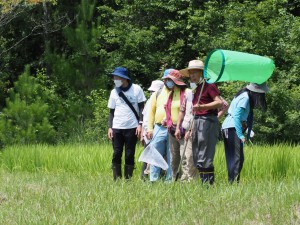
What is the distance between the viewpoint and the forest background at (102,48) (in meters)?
17.2

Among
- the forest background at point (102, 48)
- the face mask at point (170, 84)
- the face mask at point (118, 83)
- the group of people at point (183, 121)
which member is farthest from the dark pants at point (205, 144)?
the forest background at point (102, 48)

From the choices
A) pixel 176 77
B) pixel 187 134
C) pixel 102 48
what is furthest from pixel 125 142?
pixel 102 48

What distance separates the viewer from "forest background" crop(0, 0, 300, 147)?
1719 cm

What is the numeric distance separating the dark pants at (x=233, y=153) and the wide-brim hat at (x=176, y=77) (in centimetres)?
82

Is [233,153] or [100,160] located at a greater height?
[233,153]

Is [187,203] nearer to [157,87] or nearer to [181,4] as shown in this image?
[157,87]

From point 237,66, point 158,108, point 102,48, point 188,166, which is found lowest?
point 188,166

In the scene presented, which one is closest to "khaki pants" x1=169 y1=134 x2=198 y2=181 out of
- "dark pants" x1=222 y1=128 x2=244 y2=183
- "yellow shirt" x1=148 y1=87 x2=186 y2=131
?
"yellow shirt" x1=148 y1=87 x2=186 y2=131

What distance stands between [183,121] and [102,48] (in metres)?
14.2

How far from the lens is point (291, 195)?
6223 millimetres

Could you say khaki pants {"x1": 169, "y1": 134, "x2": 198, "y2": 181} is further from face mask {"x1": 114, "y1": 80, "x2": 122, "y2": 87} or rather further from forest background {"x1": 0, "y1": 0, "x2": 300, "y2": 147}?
forest background {"x1": 0, "y1": 0, "x2": 300, "y2": 147}

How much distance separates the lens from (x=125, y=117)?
9094 millimetres

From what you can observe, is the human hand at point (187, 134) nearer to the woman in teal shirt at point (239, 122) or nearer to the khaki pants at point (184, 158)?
the khaki pants at point (184, 158)

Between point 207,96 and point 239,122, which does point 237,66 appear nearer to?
point 207,96
